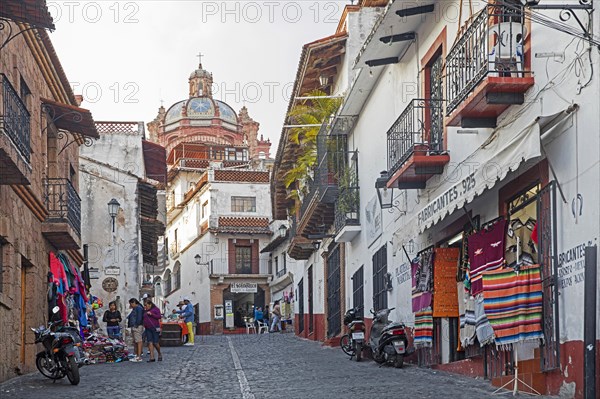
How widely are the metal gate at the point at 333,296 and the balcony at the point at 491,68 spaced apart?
15898 millimetres

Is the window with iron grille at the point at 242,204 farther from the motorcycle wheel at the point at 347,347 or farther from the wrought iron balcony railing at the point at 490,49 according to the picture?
the wrought iron balcony railing at the point at 490,49

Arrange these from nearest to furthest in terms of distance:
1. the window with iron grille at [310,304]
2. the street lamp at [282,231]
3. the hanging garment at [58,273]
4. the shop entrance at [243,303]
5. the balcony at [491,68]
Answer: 1. the balcony at [491,68]
2. the hanging garment at [58,273]
3. the window with iron grille at [310,304]
4. the street lamp at [282,231]
5. the shop entrance at [243,303]

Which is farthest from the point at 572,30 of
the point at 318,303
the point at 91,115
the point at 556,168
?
the point at 318,303

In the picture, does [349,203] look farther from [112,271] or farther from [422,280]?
[112,271]

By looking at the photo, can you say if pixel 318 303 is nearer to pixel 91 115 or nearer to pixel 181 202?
pixel 91 115

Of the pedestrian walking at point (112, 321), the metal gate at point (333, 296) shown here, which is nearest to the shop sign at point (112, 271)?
the metal gate at point (333, 296)

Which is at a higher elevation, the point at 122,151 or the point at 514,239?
the point at 122,151

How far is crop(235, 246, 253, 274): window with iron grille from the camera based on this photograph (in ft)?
210

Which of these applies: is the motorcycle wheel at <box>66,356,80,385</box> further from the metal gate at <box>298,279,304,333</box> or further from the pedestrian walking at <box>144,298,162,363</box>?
the metal gate at <box>298,279,304,333</box>

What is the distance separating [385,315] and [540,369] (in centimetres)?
771

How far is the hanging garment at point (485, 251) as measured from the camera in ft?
40.9

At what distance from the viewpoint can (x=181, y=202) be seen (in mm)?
71062

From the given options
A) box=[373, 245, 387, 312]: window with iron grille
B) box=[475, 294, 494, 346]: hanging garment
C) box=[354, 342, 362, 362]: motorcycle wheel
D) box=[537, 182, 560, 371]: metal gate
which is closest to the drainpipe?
box=[537, 182, 560, 371]: metal gate

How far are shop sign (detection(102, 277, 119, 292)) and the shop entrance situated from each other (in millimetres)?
26163
